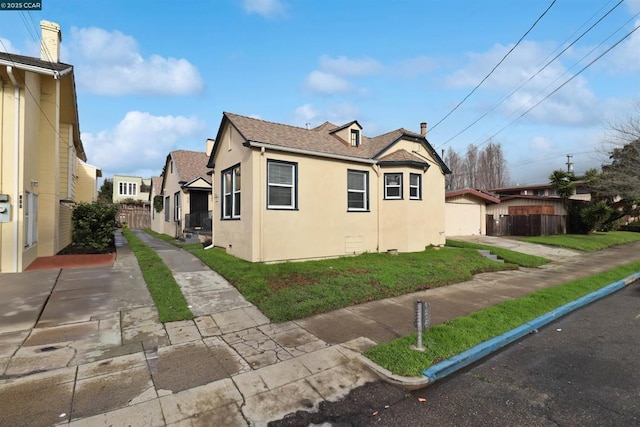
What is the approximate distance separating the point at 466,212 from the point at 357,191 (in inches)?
520

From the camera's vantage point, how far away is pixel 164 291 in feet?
23.6

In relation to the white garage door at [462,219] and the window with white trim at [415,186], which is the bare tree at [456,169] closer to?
the white garage door at [462,219]

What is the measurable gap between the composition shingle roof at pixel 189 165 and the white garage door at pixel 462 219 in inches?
627

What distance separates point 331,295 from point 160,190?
2500 centimetres

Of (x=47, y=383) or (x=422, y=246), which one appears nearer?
(x=47, y=383)

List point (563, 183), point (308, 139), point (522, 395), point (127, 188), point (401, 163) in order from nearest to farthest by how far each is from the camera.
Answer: point (522, 395)
point (308, 139)
point (401, 163)
point (563, 183)
point (127, 188)

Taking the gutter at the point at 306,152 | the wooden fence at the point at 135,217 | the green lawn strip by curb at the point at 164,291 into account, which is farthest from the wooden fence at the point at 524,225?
the wooden fence at the point at 135,217

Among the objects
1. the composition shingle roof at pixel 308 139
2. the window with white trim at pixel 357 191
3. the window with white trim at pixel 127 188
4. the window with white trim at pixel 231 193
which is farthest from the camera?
the window with white trim at pixel 127 188

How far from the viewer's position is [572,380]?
393cm

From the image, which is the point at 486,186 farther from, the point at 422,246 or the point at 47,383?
the point at 47,383

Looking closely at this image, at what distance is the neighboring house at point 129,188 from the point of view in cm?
4966

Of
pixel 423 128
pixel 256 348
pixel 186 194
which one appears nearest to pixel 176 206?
pixel 186 194

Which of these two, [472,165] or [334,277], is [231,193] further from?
[472,165]

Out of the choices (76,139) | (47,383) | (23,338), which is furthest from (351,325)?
(76,139)
